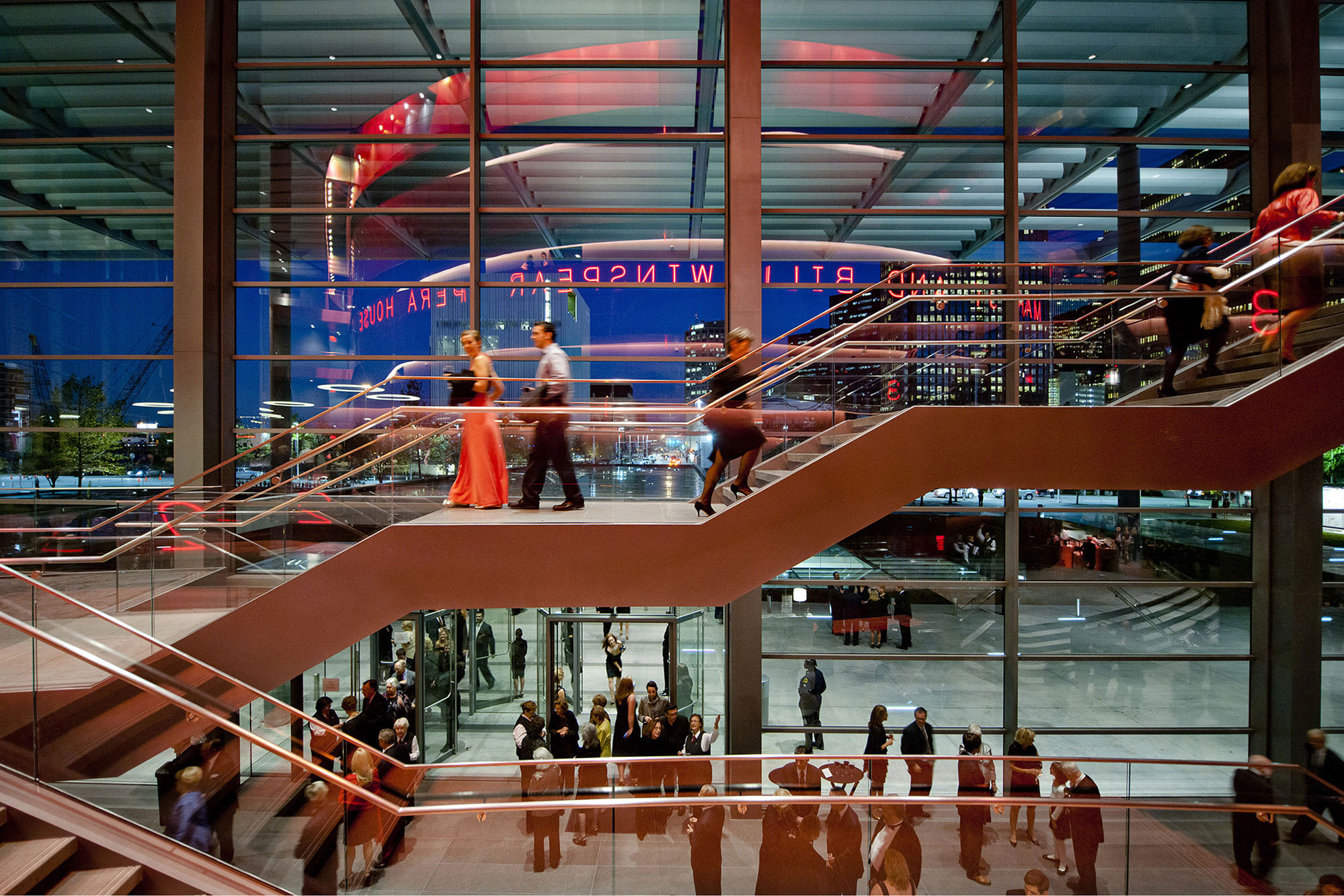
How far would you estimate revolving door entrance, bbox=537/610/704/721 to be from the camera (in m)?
9.68

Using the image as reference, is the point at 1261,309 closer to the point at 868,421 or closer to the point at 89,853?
the point at 868,421

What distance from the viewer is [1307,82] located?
30.2ft

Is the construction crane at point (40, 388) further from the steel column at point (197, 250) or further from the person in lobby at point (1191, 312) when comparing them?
the person in lobby at point (1191, 312)

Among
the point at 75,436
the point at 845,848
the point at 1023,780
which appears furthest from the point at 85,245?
the point at 1023,780

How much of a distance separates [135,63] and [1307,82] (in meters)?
16.6

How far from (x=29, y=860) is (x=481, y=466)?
386 centimetres

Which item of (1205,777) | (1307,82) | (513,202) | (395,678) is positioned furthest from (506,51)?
(1205,777)

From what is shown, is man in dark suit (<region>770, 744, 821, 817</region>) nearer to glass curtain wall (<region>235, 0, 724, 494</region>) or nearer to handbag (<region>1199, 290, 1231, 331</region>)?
glass curtain wall (<region>235, 0, 724, 494</region>)

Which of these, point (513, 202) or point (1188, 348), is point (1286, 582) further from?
point (513, 202)

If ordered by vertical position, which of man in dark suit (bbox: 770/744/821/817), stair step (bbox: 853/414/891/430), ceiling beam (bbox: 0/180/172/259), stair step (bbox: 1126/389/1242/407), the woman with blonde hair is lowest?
man in dark suit (bbox: 770/744/821/817)

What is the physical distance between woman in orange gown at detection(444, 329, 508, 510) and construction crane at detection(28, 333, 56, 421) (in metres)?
7.57

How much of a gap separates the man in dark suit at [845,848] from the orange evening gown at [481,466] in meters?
4.04

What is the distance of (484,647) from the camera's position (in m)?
10.9

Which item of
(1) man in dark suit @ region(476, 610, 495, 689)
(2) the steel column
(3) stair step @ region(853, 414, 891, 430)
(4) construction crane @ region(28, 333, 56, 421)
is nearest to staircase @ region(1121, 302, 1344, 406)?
(3) stair step @ region(853, 414, 891, 430)
